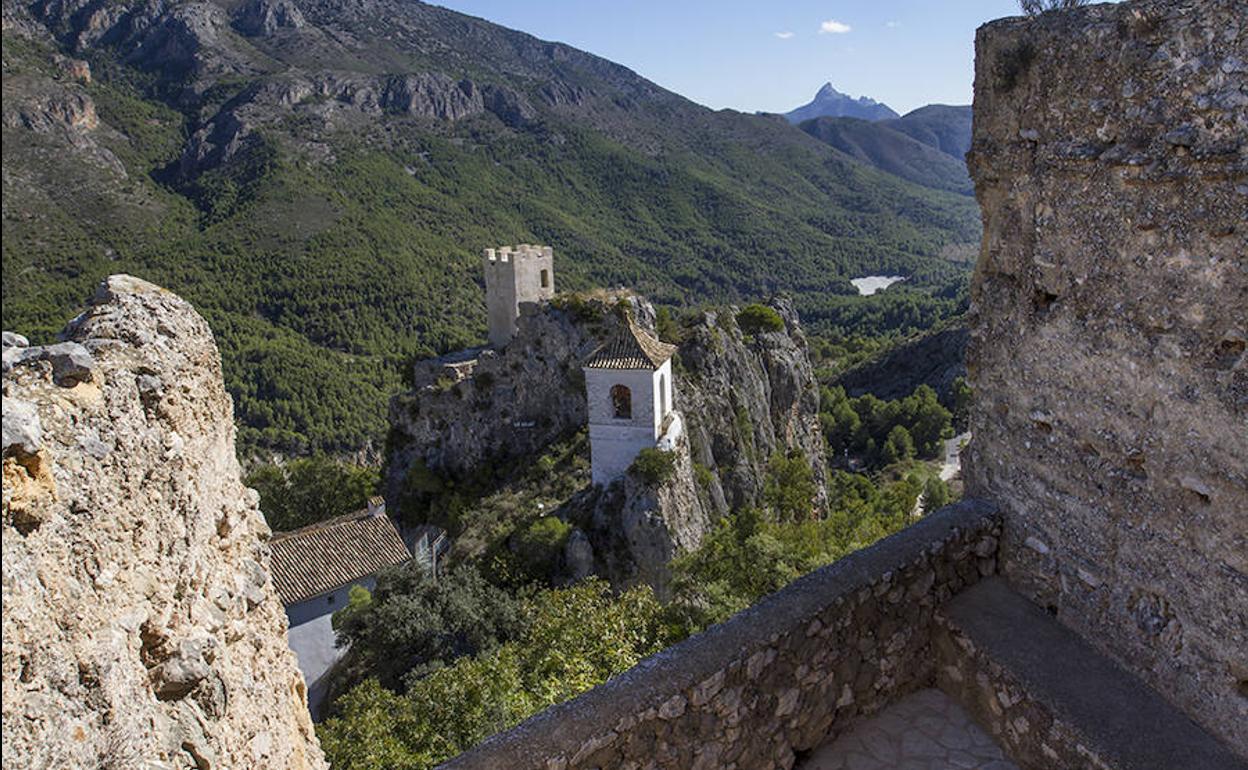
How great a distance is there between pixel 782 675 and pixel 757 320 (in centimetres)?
3134

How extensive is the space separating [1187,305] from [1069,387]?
0.76m

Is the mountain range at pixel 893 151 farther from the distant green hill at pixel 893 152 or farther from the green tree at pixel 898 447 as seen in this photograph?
the green tree at pixel 898 447

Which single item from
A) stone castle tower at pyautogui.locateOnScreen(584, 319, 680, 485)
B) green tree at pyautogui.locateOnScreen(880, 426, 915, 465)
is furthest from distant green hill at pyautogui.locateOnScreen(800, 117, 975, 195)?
stone castle tower at pyautogui.locateOnScreen(584, 319, 680, 485)

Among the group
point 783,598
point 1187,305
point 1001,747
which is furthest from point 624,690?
point 1187,305

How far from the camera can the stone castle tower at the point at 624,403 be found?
2020 centimetres

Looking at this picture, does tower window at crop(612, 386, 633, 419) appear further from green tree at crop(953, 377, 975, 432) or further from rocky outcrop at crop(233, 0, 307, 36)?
rocky outcrop at crop(233, 0, 307, 36)

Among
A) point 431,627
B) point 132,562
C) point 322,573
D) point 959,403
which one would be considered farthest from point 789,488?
point 132,562

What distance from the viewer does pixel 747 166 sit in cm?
11731

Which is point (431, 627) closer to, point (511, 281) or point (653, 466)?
point (653, 466)

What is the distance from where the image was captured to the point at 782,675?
13.0ft

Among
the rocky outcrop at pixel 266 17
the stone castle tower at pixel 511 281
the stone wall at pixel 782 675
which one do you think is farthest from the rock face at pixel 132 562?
the rocky outcrop at pixel 266 17

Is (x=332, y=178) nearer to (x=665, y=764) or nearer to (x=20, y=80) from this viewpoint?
(x=20, y=80)

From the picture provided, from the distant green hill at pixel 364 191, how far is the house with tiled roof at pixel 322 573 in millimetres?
14311

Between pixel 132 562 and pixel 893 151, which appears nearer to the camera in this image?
pixel 132 562
